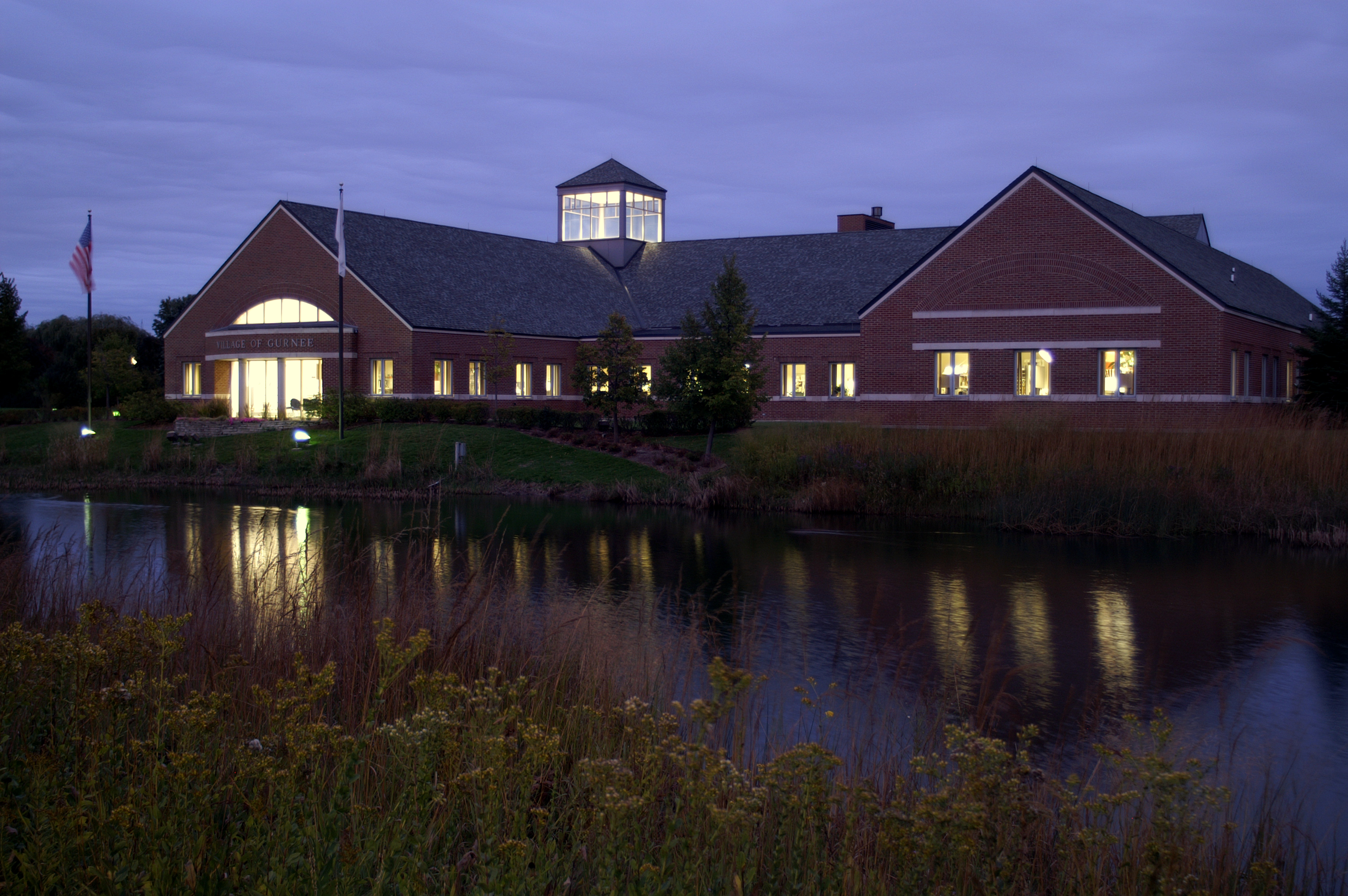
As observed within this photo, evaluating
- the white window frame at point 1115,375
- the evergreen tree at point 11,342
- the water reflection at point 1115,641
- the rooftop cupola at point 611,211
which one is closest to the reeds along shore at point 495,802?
the water reflection at point 1115,641

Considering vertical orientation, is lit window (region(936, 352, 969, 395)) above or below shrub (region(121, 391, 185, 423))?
above

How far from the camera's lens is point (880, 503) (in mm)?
24844

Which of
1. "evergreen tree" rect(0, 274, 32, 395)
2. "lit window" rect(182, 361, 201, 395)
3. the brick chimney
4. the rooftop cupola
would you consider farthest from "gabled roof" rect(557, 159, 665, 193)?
"evergreen tree" rect(0, 274, 32, 395)

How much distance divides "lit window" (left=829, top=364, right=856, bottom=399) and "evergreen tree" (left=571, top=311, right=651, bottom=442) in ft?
28.0

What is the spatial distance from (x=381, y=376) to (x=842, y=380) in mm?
17596

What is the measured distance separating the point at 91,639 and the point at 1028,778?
20.6 feet

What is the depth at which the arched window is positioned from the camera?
4441cm

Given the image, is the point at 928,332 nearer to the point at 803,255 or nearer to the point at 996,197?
the point at 996,197

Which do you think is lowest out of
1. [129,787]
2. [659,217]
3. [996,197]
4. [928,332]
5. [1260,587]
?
[1260,587]

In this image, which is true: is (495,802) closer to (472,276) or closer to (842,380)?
(842,380)

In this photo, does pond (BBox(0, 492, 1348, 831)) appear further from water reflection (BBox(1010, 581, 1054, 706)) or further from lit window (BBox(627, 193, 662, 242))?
lit window (BBox(627, 193, 662, 242))

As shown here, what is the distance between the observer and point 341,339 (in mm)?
38219

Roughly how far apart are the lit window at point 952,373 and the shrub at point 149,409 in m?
28.2

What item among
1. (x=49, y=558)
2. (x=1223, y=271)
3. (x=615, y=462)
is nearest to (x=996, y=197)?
(x=1223, y=271)
